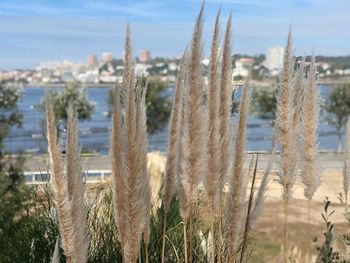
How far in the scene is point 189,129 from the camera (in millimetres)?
1999

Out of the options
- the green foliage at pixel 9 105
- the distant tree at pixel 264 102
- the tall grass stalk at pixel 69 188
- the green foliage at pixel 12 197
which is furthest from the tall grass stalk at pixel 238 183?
the distant tree at pixel 264 102

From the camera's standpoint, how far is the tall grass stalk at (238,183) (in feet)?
6.70

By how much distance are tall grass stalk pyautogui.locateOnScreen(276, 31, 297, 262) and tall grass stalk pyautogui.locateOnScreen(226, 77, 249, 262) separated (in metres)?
0.22

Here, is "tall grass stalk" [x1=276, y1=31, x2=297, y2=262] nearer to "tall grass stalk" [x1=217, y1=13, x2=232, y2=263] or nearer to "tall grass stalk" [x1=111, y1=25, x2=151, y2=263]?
"tall grass stalk" [x1=217, y1=13, x2=232, y2=263]

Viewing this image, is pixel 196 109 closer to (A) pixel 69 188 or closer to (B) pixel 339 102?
(A) pixel 69 188

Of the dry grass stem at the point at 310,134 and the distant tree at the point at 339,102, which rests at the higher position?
the dry grass stem at the point at 310,134

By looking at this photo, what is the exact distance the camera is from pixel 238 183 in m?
2.08

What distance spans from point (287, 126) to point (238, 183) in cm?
35

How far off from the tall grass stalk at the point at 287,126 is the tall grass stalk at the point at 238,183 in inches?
8.5

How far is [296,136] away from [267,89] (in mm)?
33667

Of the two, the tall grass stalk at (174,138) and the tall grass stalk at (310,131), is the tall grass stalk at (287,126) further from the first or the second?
the tall grass stalk at (174,138)

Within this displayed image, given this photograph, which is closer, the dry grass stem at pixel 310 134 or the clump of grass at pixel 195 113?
the clump of grass at pixel 195 113

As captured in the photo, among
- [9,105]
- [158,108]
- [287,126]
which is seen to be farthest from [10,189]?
[158,108]

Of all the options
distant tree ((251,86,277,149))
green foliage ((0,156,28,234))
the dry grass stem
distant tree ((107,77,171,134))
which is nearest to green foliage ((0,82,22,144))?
distant tree ((107,77,171,134))
